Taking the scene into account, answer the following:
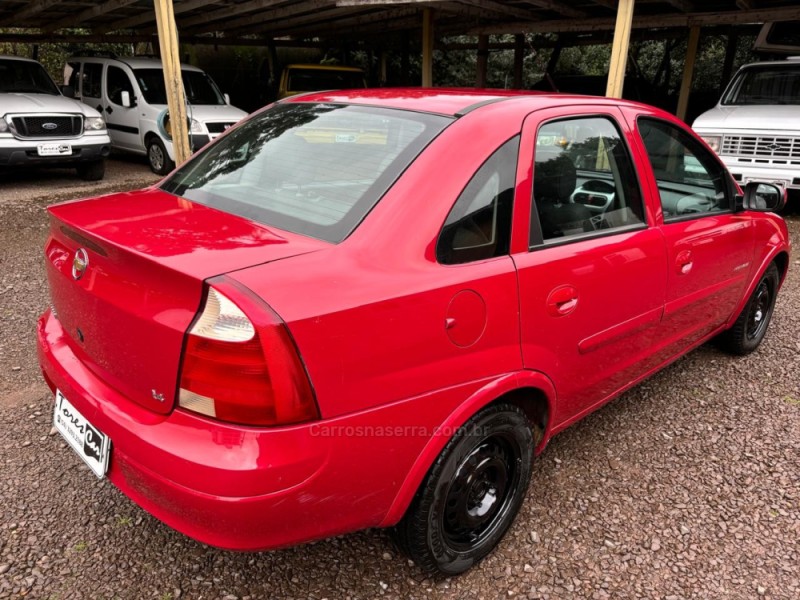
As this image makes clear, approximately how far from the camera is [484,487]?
2.16 metres

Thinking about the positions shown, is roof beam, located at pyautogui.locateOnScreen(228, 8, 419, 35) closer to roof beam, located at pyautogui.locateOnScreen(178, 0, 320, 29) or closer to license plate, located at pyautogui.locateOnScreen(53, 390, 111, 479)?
roof beam, located at pyautogui.locateOnScreen(178, 0, 320, 29)

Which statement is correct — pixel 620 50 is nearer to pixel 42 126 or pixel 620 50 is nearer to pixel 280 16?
pixel 280 16

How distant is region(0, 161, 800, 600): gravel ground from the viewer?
2.06 meters

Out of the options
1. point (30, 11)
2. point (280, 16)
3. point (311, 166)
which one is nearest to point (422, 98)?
point (311, 166)

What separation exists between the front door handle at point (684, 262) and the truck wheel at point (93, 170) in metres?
8.86

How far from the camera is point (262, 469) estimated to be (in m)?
1.47

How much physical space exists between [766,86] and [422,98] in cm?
757

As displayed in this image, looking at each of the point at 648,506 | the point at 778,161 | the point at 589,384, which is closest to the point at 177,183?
the point at 589,384

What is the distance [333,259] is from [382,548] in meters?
1.19

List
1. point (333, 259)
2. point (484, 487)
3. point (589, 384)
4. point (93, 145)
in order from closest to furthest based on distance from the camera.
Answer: point (333, 259)
point (484, 487)
point (589, 384)
point (93, 145)

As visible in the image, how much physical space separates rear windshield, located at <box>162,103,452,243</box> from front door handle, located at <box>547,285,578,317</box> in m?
0.69

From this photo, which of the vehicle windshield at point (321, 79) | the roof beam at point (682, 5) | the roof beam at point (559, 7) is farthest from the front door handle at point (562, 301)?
the vehicle windshield at point (321, 79)

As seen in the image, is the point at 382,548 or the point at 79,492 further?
the point at 79,492

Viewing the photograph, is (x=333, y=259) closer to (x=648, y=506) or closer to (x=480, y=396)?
(x=480, y=396)
